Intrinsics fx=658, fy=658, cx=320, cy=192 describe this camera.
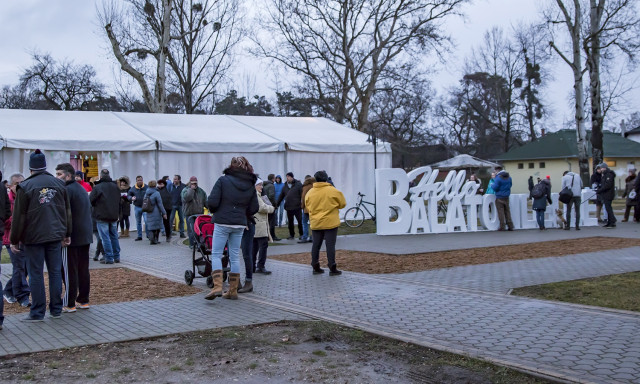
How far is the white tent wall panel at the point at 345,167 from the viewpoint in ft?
72.6

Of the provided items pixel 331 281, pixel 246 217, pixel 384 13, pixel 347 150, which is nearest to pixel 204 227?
pixel 246 217

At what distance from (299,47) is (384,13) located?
5.07 metres

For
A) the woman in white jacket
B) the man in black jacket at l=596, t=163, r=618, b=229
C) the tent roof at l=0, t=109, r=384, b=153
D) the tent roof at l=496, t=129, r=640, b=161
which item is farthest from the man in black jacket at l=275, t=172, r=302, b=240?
the tent roof at l=496, t=129, r=640, b=161

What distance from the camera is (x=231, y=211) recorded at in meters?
8.37

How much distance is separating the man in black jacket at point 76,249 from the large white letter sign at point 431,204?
10.2 m

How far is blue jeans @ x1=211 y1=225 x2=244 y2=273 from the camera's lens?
8.45 meters

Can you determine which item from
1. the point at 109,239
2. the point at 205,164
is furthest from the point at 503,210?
the point at 109,239

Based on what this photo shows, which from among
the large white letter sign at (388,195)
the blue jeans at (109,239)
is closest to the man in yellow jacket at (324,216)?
the blue jeans at (109,239)

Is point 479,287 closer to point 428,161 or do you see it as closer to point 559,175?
point 559,175

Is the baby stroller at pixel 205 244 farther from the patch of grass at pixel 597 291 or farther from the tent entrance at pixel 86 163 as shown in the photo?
the tent entrance at pixel 86 163

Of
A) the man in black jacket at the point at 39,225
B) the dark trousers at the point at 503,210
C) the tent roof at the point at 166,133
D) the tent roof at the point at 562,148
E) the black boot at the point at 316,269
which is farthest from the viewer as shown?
the tent roof at the point at 562,148

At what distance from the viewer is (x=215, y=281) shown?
8508 mm

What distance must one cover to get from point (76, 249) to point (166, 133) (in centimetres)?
1384

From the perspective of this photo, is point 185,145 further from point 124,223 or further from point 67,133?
point 67,133
